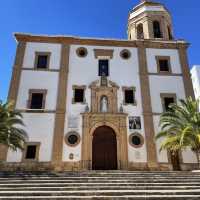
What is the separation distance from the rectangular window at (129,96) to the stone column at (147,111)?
2.58 ft

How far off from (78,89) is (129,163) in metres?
6.85

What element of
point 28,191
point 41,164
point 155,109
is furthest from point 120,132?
point 28,191

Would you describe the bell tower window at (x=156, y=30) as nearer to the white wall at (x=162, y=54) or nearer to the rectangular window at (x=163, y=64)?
the white wall at (x=162, y=54)

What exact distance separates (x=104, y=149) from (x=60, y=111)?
4.28 metres

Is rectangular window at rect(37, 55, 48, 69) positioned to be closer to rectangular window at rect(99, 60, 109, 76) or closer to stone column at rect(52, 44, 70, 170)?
stone column at rect(52, 44, 70, 170)

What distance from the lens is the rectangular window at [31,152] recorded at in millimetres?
17016

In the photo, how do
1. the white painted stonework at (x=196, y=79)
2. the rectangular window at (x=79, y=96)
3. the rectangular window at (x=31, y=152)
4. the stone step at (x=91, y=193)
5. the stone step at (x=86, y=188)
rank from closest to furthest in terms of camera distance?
the stone step at (x=91, y=193), the stone step at (x=86, y=188), the rectangular window at (x=31, y=152), the rectangular window at (x=79, y=96), the white painted stonework at (x=196, y=79)

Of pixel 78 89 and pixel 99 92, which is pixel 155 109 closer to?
pixel 99 92

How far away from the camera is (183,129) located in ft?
52.3

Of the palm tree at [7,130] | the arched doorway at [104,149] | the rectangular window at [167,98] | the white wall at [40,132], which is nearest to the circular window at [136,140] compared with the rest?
the arched doorway at [104,149]

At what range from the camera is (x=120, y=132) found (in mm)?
18297

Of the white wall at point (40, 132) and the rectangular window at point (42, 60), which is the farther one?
the rectangular window at point (42, 60)

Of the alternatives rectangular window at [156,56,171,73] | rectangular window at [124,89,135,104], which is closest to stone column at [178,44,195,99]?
rectangular window at [156,56,171,73]

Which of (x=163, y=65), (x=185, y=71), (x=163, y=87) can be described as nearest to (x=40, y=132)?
(x=163, y=87)
